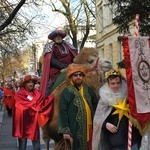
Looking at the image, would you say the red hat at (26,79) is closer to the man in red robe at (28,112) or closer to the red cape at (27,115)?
the man in red robe at (28,112)

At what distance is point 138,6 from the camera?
1111 centimetres

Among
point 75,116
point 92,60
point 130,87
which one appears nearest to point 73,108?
point 75,116

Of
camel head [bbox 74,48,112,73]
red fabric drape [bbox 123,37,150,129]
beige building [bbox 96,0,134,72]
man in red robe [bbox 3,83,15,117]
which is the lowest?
man in red robe [bbox 3,83,15,117]

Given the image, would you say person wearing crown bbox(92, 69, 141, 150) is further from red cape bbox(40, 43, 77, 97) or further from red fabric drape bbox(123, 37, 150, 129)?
red cape bbox(40, 43, 77, 97)

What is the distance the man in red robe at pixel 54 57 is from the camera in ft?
23.6

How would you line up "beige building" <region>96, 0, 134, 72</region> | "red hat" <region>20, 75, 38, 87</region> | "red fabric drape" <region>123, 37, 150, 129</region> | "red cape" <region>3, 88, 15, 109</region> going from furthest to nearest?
"beige building" <region>96, 0, 134, 72</region>
"red cape" <region>3, 88, 15, 109</region>
"red hat" <region>20, 75, 38, 87</region>
"red fabric drape" <region>123, 37, 150, 129</region>

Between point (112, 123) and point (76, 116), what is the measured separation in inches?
28.6

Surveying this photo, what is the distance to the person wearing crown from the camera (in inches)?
188

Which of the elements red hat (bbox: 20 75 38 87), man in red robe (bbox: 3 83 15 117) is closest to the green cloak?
red hat (bbox: 20 75 38 87)

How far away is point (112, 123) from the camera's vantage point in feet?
15.8

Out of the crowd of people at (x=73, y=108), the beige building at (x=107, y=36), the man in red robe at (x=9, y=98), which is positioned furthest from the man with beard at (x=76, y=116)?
the beige building at (x=107, y=36)

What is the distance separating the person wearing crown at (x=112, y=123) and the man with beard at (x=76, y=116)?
0.44 metres

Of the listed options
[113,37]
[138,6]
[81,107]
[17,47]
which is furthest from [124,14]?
[113,37]

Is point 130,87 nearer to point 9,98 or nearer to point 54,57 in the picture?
point 54,57
